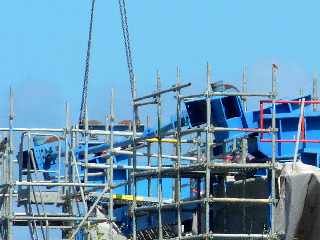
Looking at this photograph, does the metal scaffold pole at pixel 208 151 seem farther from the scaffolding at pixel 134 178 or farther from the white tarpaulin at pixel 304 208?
the white tarpaulin at pixel 304 208

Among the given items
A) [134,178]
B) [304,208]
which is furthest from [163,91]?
[304,208]

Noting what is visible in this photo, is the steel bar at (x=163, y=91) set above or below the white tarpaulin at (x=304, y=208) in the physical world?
above

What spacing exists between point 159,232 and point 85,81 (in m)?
36.0

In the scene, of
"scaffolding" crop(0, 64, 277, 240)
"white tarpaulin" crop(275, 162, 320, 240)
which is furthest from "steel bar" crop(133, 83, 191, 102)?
"white tarpaulin" crop(275, 162, 320, 240)

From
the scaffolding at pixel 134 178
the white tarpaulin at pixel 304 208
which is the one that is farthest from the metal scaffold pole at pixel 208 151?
the white tarpaulin at pixel 304 208

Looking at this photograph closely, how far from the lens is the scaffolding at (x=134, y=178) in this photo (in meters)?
29.0

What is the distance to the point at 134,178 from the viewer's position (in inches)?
1273

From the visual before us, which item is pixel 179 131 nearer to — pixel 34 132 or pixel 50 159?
pixel 34 132

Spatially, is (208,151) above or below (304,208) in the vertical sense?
above

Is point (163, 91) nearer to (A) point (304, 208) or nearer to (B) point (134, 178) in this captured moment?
(B) point (134, 178)

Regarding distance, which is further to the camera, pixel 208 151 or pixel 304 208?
pixel 208 151

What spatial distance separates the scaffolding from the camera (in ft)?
95.0

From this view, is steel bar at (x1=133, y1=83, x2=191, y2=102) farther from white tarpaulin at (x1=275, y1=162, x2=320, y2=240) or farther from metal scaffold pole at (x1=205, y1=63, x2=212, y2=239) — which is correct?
white tarpaulin at (x1=275, y1=162, x2=320, y2=240)

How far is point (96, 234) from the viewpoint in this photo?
35.9 m
